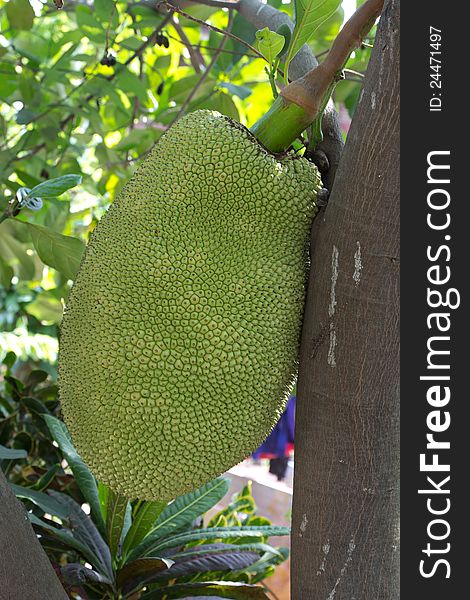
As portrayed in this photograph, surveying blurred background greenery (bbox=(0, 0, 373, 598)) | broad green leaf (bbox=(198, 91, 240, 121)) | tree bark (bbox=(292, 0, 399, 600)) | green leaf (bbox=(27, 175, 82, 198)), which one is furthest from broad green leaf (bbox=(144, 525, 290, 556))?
broad green leaf (bbox=(198, 91, 240, 121))

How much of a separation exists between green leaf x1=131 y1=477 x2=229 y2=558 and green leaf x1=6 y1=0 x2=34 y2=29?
0.79 metres

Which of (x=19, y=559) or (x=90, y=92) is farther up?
(x=90, y=92)

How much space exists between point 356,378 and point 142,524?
1.70 ft

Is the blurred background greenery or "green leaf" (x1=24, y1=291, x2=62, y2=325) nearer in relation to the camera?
the blurred background greenery

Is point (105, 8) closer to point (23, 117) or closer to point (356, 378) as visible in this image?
point (23, 117)

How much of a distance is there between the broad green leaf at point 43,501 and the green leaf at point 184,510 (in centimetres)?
12

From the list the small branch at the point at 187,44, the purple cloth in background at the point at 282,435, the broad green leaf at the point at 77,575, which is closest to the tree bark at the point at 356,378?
the broad green leaf at the point at 77,575

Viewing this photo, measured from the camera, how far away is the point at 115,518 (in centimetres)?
99

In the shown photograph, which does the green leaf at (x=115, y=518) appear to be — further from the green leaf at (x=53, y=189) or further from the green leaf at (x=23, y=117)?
the green leaf at (x=23, y=117)

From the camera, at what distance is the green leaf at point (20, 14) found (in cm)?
120

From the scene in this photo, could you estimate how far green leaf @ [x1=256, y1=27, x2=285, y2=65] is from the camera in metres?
0.67

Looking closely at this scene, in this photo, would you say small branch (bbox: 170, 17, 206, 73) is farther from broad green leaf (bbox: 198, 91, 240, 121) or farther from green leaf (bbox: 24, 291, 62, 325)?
green leaf (bbox: 24, 291, 62, 325)

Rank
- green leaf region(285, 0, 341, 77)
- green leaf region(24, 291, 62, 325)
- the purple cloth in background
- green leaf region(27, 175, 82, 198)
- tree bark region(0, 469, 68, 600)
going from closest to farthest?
tree bark region(0, 469, 68, 600)
green leaf region(285, 0, 341, 77)
green leaf region(27, 175, 82, 198)
green leaf region(24, 291, 62, 325)
the purple cloth in background

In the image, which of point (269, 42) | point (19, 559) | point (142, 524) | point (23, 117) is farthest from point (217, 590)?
point (23, 117)
